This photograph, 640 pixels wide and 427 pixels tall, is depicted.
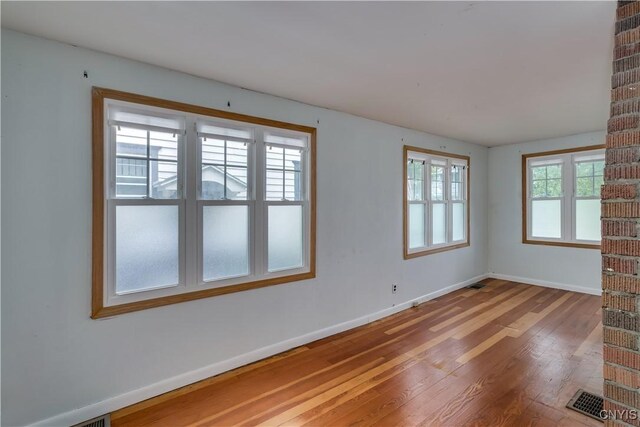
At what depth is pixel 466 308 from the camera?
4.19 meters

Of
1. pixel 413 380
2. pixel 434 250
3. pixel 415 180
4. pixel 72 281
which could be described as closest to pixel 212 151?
pixel 72 281

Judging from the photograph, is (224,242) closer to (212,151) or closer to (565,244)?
(212,151)

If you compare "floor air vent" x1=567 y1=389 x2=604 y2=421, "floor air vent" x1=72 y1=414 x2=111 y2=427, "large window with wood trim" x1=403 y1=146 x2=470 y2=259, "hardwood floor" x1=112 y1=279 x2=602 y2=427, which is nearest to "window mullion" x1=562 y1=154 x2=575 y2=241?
"large window with wood trim" x1=403 y1=146 x2=470 y2=259

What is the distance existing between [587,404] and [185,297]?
120 inches

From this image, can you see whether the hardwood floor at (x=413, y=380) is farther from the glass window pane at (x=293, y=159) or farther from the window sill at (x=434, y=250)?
the glass window pane at (x=293, y=159)

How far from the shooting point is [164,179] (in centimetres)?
239

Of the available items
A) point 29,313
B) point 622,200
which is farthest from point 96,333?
point 622,200

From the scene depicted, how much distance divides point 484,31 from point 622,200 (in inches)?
47.1

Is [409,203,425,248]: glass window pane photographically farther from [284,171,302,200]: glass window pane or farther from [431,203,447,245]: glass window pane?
[284,171,302,200]: glass window pane

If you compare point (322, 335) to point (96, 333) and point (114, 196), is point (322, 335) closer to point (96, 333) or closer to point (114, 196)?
point (96, 333)

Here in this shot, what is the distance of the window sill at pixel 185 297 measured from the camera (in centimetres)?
213

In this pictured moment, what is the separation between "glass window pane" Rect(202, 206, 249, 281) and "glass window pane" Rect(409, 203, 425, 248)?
8.25 feet

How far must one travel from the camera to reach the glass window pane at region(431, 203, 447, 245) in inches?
188

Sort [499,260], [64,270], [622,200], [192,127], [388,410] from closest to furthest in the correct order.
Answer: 1. [622,200]
2. [64,270]
3. [388,410]
4. [192,127]
5. [499,260]
